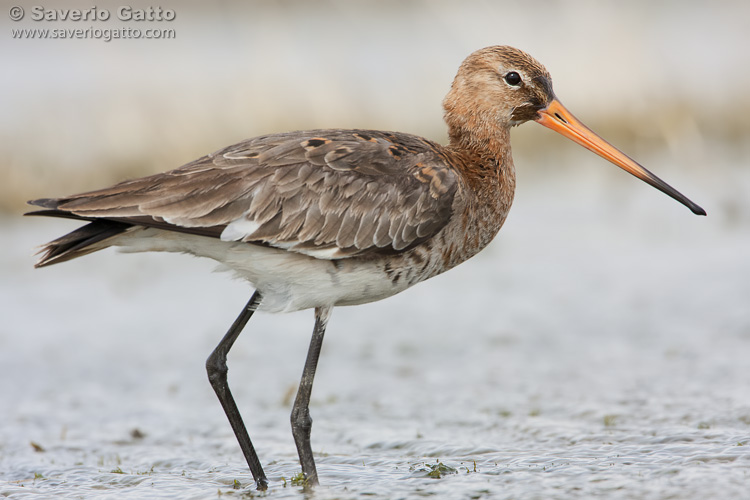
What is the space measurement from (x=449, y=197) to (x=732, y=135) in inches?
403

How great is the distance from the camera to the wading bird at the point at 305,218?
4941 millimetres

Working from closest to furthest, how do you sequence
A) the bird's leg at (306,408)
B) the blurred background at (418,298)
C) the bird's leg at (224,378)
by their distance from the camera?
the bird's leg at (306,408), the bird's leg at (224,378), the blurred background at (418,298)

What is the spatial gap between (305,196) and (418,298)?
480cm

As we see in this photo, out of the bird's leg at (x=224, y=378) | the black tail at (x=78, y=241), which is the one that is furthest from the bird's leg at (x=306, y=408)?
the black tail at (x=78, y=241)

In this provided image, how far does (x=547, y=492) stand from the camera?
16.7 feet

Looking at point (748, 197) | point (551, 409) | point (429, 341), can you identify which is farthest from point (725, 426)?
point (748, 197)

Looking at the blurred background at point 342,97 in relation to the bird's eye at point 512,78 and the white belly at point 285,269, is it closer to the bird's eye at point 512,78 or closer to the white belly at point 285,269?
the bird's eye at point 512,78

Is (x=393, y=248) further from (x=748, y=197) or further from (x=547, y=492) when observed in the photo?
(x=748, y=197)

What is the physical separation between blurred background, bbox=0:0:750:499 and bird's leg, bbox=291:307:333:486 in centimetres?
23

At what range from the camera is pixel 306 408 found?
552 cm

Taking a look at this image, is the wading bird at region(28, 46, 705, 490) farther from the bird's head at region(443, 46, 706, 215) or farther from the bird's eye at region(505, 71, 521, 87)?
the bird's eye at region(505, 71, 521, 87)

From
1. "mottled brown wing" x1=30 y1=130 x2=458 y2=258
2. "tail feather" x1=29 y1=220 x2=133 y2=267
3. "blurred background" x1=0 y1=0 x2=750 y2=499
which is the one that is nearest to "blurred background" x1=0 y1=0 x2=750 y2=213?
"blurred background" x1=0 y1=0 x2=750 y2=499

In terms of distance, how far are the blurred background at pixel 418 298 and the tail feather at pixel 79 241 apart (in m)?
1.47

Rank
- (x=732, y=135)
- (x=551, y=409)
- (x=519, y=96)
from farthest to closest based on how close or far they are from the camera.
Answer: (x=732, y=135), (x=551, y=409), (x=519, y=96)
